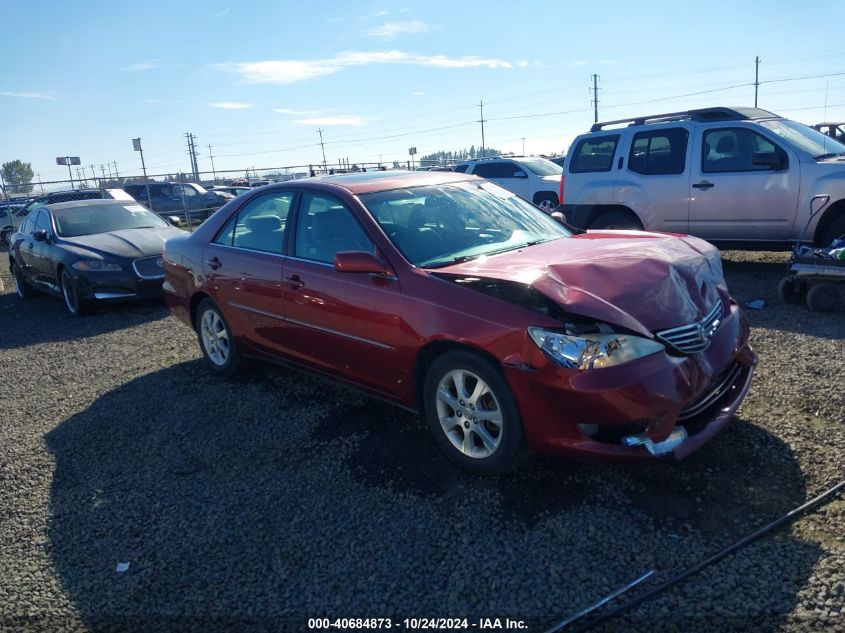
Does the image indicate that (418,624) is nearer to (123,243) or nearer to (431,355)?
(431,355)

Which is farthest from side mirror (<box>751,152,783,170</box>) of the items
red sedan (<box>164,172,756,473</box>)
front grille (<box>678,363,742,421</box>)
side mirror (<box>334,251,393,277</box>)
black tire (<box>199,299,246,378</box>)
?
black tire (<box>199,299,246,378</box>)

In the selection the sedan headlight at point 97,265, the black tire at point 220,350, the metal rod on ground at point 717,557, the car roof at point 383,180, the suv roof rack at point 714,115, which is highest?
the suv roof rack at point 714,115

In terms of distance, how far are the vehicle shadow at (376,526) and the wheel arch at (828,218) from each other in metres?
4.82

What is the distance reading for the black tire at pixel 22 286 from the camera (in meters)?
10.6

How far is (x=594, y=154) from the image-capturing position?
30.1 feet

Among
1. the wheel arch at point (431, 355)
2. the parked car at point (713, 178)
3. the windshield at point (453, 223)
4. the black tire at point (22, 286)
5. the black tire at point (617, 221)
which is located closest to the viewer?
the wheel arch at point (431, 355)

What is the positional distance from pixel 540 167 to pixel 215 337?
1247 cm

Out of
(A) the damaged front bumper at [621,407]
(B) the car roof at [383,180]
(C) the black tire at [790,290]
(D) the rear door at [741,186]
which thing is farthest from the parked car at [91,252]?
(C) the black tire at [790,290]

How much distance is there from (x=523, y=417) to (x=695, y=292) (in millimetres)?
1199

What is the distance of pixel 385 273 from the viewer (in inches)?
149

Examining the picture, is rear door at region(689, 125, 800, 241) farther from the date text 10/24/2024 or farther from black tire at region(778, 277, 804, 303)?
the date text 10/24/2024

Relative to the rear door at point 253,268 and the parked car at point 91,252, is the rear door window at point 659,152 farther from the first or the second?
the parked car at point 91,252

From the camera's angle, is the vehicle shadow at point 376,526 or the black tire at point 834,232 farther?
the black tire at point 834,232

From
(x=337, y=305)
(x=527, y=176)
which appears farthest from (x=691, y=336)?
(x=527, y=176)
